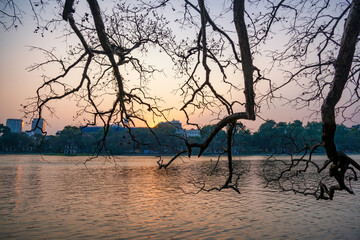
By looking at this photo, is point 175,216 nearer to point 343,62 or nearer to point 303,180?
point 343,62

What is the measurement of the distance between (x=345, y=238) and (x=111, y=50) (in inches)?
344

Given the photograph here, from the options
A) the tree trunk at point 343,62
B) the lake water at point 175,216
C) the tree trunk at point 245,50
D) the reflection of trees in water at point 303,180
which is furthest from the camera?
the lake water at point 175,216

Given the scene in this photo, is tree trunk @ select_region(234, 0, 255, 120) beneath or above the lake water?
above

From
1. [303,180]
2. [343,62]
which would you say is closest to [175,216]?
[343,62]

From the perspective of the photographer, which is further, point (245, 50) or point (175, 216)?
point (175, 216)

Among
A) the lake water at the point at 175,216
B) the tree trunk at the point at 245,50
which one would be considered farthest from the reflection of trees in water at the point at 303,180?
the tree trunk at the point at 245,50

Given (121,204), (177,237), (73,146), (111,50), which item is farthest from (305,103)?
(73,146)

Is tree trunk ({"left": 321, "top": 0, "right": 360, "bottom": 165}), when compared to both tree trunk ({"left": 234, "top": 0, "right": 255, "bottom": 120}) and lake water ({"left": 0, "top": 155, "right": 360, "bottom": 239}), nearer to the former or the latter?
tree trunk ({"left": 234, "top": 0, "right": 255, "bottom": 120})

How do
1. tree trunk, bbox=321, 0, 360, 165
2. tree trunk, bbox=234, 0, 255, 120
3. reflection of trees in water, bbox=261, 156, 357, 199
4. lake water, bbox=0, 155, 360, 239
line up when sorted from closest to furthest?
tree trunk, bbox=321, 0, 360, 165 → tree trunk, bbox=234, 0, 255, 120 → reflection of trees in water, bbox=261, 156, 357, 199 → lake water, bbox=0, 155, 360, 239

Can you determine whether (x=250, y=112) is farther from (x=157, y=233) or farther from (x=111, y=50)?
(x=157, y=233)

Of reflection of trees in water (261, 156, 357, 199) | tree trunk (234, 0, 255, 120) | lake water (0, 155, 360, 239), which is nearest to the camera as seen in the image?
tree trunk (234, 0, 255, 120)

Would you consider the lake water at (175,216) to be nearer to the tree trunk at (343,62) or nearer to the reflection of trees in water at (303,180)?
the reflection of trees in water at (303,180)

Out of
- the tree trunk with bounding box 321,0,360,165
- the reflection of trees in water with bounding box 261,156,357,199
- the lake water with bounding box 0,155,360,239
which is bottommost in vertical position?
the lake water with bounding box 0,155,360,239

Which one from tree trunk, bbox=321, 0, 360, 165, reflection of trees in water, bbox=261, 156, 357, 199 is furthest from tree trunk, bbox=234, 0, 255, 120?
reflection of trees in water, bbox=261, 156, 357, 199
